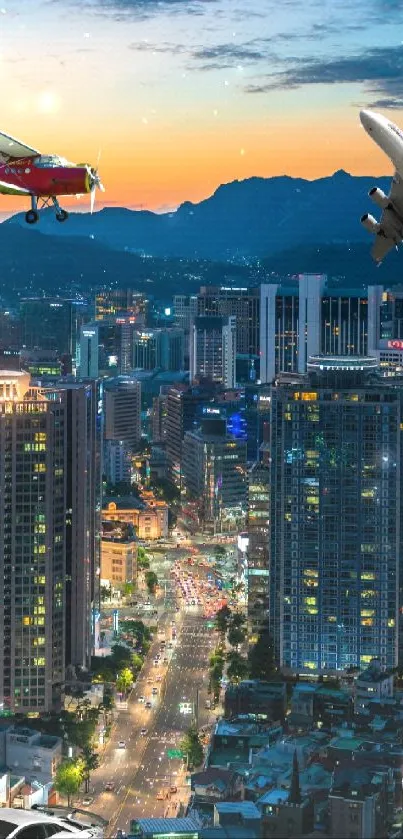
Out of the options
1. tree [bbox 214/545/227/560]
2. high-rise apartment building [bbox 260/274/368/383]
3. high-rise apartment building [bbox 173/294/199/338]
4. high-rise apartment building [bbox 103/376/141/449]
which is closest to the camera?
tree [bbox 214/545/227/560]

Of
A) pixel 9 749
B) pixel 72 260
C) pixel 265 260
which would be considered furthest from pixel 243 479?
pixel 9 749

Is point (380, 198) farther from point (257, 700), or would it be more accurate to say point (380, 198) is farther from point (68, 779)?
point (257, 700)

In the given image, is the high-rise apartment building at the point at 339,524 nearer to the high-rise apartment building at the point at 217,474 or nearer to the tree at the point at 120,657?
the tree at the point at 120,657

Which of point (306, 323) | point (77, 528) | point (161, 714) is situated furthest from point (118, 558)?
point (306, 323)

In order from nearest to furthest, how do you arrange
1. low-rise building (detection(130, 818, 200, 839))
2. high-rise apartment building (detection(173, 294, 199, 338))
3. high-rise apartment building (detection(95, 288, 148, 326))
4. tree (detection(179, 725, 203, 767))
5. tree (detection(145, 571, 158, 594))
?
low-rise building (detection(130, 818, 200, 839)) < tree (detection(179, 725, 203, 767)) < tree (detection(145, 571, 158, 594)) < high-rise apartment building (detection(95, 288, 148, 326)) < high-rise apartment building (detection(173, 294, 199, 338))

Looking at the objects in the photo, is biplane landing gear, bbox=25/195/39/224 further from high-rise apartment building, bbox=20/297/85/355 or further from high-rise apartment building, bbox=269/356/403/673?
high-rise apartment building, bbox=20/297/85/355

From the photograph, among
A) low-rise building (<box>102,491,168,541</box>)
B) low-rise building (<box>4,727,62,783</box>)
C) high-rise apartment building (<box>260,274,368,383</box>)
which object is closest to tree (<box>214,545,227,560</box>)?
low-rise building (<box>102,491,168,541</box>)

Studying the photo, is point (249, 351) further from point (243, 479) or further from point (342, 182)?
point (342, 182)
